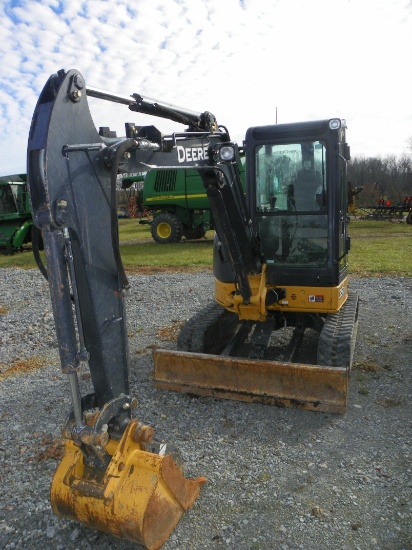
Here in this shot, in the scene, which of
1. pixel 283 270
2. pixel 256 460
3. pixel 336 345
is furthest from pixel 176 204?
pixel 256 460

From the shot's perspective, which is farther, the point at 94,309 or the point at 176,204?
the point at 176,204

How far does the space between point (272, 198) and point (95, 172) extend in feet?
9.02

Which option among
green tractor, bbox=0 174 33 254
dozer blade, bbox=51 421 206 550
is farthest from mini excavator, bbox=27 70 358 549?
green tractor, bbox=0 174 33 254

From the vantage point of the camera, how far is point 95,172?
268 centimetres

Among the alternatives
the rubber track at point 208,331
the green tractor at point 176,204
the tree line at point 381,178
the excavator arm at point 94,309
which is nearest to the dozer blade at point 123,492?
the excavator arm at point 94,309

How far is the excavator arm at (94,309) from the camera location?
2.45 meters

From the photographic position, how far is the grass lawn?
12252 mm

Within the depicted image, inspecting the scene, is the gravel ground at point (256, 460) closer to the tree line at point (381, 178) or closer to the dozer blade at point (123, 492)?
the dozer blade at point (123, 492)

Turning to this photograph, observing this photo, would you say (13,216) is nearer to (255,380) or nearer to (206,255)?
(206,255)

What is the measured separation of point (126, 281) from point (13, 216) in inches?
667

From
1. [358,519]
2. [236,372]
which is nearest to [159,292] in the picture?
[236,372]

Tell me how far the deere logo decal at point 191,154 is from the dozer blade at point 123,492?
184 centimetres

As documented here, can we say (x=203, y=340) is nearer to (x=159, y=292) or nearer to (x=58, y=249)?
(x=58, y=249)

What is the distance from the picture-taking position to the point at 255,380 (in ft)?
14.9
